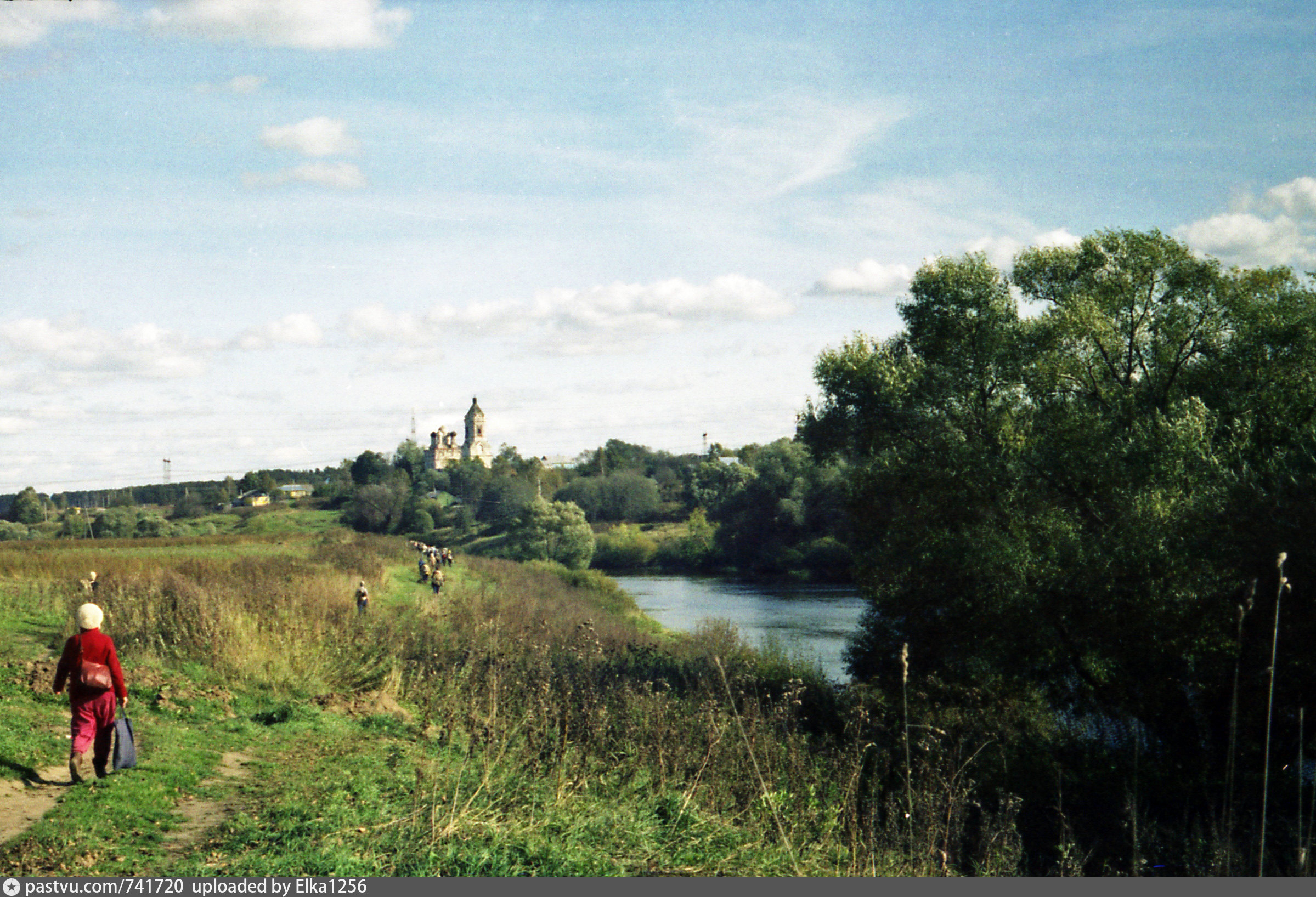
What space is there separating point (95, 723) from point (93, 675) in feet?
1.57

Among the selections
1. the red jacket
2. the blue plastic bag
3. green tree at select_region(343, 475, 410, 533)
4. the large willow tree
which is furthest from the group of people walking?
green tree at select_region(343, 475, 410, 533)

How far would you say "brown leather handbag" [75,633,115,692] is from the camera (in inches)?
288

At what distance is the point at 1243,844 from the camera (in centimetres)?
1158

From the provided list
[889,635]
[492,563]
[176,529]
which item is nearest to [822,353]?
[889,635]

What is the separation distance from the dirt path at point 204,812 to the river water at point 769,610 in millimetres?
16928

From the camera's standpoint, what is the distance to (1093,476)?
724 inches

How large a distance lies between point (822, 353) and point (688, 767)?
51.2 feet

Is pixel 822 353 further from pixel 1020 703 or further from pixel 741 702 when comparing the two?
pixel 741 702

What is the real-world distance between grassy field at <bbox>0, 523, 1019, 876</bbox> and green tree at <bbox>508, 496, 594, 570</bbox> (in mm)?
45082

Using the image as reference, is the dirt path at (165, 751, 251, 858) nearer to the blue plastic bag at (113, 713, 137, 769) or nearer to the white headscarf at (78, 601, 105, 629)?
the blue plastic bag at (113, 713, 137, 769)

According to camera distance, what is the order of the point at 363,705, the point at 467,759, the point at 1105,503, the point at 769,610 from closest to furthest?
the point at 467,759, the point at 363,705, the point at 1105,503, the point at 769,610

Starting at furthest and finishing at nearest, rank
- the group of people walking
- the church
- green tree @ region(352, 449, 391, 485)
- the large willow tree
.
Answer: the church
green tree @ region(352, 449, 391, 485)
the group of people walking
the large willow tree

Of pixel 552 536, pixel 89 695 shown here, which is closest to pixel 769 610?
pixel 552 536

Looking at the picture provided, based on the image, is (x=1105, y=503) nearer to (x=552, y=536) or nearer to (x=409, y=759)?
(x=409, y=759)
